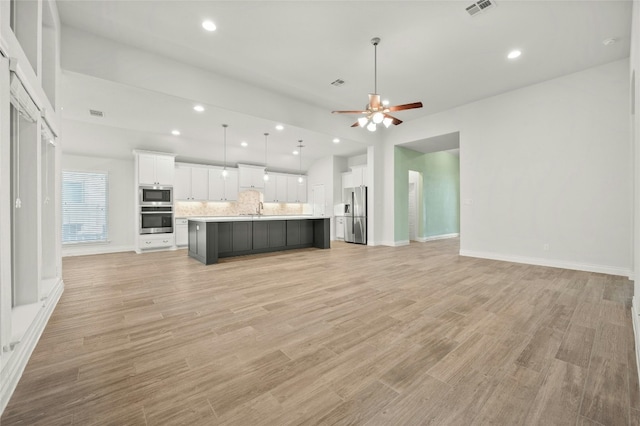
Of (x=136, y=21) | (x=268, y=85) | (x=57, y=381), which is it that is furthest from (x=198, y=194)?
(x=57, y=381)

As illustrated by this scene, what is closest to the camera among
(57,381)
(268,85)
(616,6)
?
(57,381)

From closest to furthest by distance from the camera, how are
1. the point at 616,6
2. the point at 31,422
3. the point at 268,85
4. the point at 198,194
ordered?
the point at 31,422 → the point at 616,6 → the point at 268,85 → the point at 198,194

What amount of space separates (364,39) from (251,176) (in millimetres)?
6208

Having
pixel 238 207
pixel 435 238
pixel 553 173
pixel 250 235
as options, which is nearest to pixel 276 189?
pixel 238 207

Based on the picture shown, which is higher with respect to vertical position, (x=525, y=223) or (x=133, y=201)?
(x=133, y=201)

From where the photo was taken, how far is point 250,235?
20.8ft

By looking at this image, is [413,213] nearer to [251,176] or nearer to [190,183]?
[251,176]

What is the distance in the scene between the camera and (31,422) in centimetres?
130

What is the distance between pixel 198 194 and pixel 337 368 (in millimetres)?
7594

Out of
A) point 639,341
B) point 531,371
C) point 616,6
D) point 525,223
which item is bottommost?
point 531,371

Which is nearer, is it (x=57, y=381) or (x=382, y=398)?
(x=382, y=398)

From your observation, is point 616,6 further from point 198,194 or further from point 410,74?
point 198,194

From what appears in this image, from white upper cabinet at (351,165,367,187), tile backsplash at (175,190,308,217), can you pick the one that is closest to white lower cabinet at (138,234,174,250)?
tile backsplash at (175,190,308,217)

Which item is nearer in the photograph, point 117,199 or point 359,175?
point 117,199
